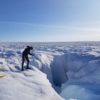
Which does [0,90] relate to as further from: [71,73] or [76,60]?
[76,60]

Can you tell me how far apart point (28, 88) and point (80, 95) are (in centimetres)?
1095

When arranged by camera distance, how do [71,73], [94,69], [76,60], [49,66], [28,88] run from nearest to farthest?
[28,88] → [94,69] → [71,73] → [76,60] → [49,66]

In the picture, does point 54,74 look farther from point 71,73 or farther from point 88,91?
point 88,91

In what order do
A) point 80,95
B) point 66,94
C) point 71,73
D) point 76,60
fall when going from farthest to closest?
point 76,60 → point 71,73 → point 66,94 → point 80,95

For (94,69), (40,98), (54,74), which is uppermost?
(40,98)

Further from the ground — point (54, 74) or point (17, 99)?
point (17, 99)

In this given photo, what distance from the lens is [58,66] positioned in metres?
34.9

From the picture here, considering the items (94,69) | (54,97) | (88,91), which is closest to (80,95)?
(88,91)

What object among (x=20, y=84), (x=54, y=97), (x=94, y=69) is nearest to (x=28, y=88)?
(x=20, y=84)

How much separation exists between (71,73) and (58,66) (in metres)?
6.62

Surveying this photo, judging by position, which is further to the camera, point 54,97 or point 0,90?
point 54,97

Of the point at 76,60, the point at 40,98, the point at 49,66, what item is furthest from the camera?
the point at 49,66

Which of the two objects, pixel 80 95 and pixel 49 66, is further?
pixel 49 66

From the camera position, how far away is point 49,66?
3306 centimetres
